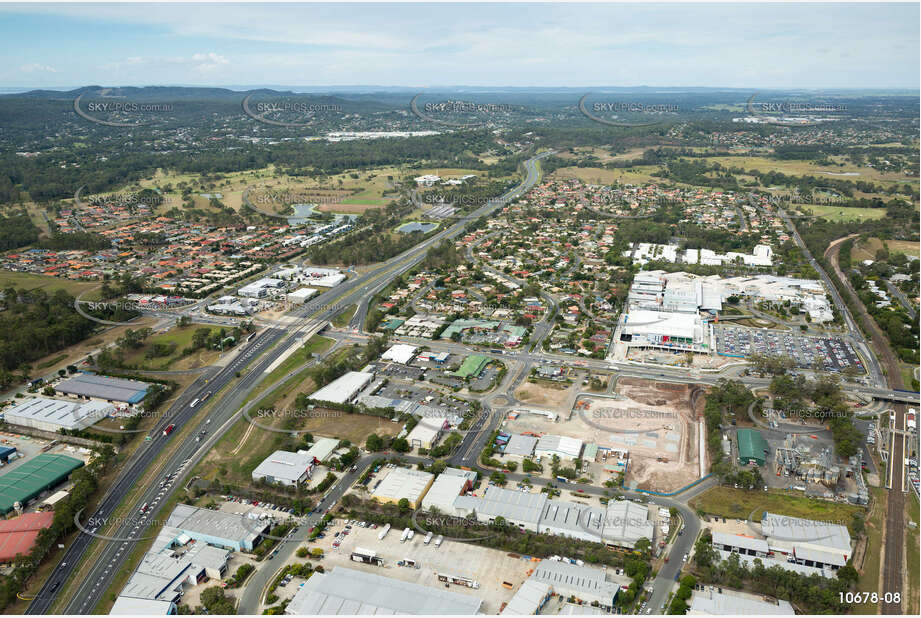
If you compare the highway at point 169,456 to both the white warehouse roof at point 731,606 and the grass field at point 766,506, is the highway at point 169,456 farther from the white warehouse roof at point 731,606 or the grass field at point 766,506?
the grass field at point 766,506

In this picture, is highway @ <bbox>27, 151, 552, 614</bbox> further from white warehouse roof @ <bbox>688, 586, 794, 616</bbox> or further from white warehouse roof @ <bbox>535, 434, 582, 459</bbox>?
white warehouse roof @ <bbox>688, 586, 794, 616</bbox>

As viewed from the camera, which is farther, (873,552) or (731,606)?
(873,552)

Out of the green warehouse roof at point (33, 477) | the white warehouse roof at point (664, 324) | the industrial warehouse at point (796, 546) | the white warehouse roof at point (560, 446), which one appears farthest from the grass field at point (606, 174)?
the green warehouse roof at point (33, 477)


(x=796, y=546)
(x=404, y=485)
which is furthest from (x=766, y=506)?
(x=404, y=485)

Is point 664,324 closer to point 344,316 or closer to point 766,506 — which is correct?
point 766,506

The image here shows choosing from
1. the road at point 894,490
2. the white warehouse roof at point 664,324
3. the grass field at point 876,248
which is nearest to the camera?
the road at point 894,490

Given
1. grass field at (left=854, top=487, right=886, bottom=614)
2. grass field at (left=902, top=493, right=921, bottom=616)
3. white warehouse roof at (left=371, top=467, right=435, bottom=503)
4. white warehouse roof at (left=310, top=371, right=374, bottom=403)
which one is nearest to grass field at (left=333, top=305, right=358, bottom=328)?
white warehouse roof at (left=310, top=371, right=374, bottom=403)
